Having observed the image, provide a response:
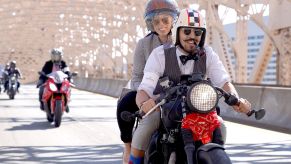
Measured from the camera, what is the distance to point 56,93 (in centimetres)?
1566

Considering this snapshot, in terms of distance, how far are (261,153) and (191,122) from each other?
5849 mm

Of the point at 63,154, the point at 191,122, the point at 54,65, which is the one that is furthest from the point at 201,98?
the point at 54,65

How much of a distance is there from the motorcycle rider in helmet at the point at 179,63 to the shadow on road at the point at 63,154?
4.13 meters

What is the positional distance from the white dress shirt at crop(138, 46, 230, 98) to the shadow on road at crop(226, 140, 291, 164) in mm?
4058

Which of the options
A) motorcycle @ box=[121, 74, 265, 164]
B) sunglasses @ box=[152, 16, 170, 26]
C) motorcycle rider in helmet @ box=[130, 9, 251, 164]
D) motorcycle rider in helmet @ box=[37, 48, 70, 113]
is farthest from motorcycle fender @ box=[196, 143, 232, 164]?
motorcycle rider in helmet @ box=[37, 48, 70, 113]

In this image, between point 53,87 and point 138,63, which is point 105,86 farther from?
point 138,63

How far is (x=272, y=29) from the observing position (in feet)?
99.1

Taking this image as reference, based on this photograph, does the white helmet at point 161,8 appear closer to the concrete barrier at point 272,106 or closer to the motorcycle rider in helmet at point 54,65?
the concrete barrier at point 272,106

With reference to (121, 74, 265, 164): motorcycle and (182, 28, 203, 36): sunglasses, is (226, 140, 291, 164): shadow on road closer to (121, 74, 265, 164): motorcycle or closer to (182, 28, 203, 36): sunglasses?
(182, 28, 203, 36): sunglasses

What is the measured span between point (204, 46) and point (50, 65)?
1118 cm

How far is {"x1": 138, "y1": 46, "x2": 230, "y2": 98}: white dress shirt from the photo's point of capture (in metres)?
5.28

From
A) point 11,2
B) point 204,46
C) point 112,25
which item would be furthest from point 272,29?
point 112,25

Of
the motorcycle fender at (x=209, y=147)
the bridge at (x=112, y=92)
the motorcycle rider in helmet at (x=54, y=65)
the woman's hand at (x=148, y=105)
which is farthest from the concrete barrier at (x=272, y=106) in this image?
the motorcycle fender at (x=209, y=147)

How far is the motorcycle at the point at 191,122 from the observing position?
461cm
